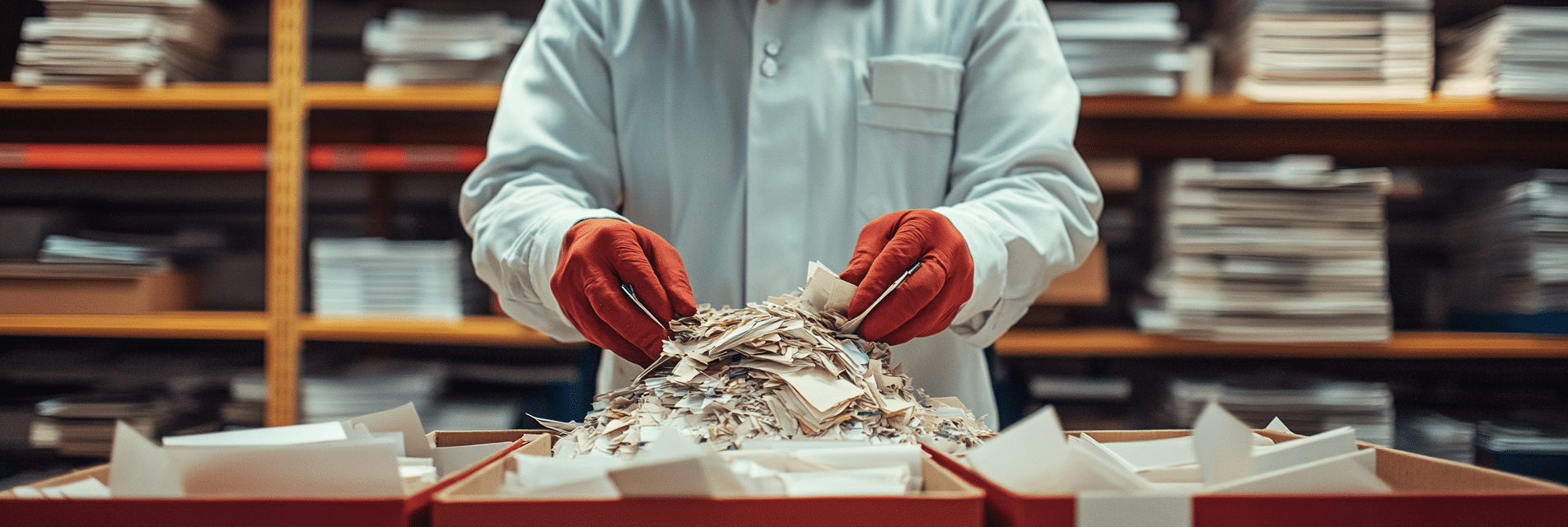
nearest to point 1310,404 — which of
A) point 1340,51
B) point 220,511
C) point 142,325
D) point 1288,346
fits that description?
point 1288,346

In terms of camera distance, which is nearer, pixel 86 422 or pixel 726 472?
pixel 726 472

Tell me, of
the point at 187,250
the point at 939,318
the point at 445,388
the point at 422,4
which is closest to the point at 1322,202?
the point at 939,318

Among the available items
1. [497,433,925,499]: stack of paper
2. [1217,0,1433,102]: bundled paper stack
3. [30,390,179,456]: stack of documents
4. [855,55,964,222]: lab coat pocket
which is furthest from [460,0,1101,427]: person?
[30,390,179,456]: stack of documents

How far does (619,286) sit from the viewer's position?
645 mm

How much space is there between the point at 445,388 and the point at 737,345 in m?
1.44

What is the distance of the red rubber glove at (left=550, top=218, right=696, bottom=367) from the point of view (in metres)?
0.63

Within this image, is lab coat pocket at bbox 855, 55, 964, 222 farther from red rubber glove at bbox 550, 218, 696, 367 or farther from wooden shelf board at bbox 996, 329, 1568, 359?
wooden shelf board at bbox 996, 329, 1568, 359

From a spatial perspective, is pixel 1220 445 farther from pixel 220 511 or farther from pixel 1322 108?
pixel 1322 108

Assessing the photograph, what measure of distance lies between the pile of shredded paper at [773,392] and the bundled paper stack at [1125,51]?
112 centimetres

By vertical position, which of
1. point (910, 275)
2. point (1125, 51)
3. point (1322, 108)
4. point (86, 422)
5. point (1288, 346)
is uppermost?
point (1125, 51)

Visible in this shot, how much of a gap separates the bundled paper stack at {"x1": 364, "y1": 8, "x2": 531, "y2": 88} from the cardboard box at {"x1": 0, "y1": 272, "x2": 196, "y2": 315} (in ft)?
2.10

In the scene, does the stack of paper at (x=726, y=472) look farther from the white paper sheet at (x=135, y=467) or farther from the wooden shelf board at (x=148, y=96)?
the wooden shelf board at (x=148, y=96)

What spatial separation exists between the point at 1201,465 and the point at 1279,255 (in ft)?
4.40

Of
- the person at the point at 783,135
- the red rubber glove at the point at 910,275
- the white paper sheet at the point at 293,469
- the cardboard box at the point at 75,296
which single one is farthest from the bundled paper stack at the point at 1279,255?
the cardboard box at the point at 75,296
